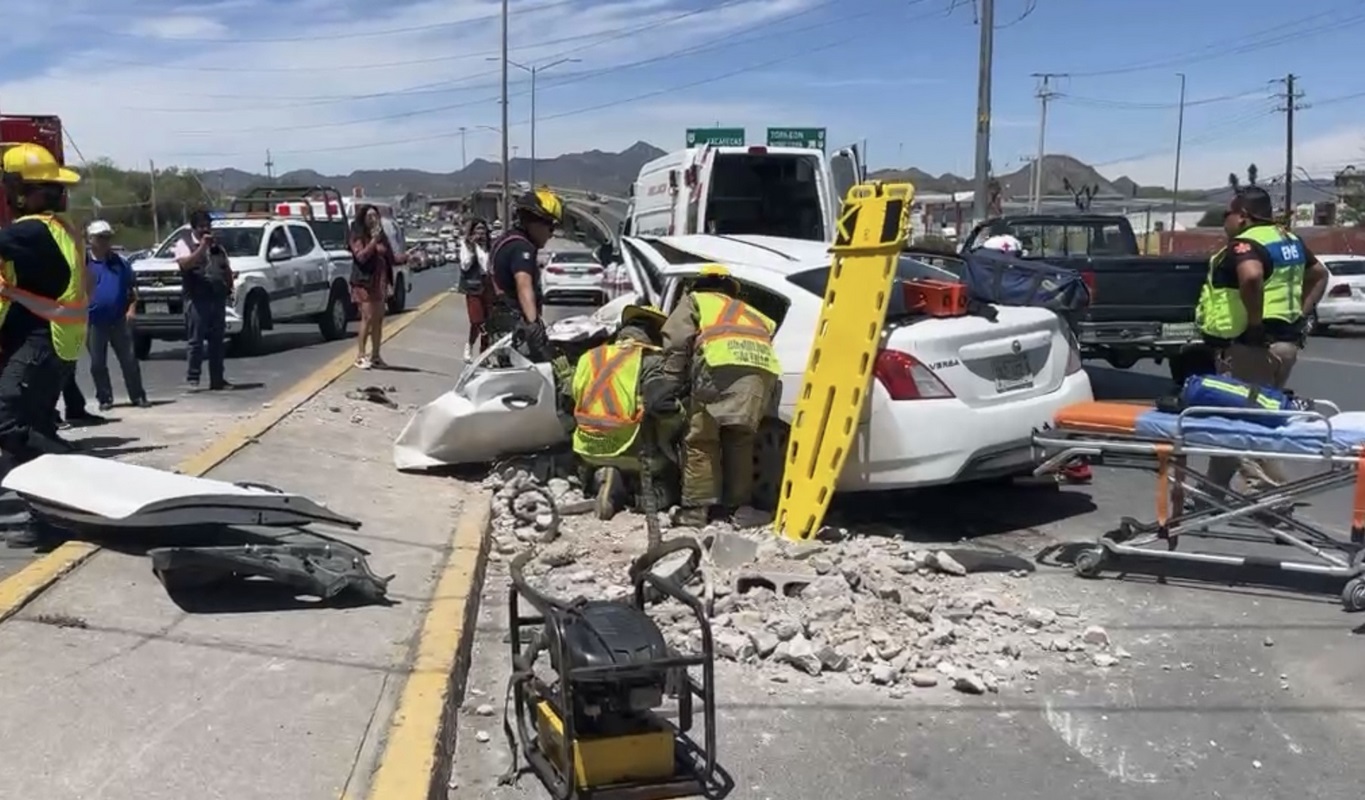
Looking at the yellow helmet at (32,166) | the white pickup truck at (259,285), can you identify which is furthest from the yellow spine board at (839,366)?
the white pickup truck at (259,285)

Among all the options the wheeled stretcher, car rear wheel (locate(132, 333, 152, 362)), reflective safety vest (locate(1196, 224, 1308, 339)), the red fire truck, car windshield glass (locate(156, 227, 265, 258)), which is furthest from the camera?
car windshield glass (locate(156, 227, 265, 258))

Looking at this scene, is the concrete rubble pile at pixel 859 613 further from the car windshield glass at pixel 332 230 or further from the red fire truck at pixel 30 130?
the car windshield glass at pixel 332 230

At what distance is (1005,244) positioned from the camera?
579 inches

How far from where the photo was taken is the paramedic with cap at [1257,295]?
8.21 meters

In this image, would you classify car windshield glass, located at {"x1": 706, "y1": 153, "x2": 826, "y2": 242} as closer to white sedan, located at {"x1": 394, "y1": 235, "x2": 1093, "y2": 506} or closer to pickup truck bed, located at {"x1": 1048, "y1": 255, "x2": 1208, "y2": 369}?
pickup truck bed, located at {"x1": 1048, "y1": 255, "x2": 1208, "y2": 369}

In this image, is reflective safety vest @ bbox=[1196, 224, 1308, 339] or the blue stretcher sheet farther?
reflective safety vest @ bbox=[1196, 224, 1308, 339]

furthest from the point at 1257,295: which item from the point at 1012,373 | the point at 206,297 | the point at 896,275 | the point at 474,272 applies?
the point at 474,272

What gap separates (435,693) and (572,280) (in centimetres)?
2721

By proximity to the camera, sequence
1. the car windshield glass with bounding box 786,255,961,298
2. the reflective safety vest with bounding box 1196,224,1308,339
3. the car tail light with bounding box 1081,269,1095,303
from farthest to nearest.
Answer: the car tail light with bounding box 1081,269,1095,303 → the reflective safety vest with bounding box 1196,224,1308,339 → the car windshield glass with bounding box 786,255,961,298

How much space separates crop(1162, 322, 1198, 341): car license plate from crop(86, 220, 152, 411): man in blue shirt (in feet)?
30.8

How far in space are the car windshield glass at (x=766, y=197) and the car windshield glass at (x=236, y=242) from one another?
6884 mm

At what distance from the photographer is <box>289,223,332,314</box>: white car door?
65.1 ft

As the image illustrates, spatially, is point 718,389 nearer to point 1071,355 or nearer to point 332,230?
point 1071,355

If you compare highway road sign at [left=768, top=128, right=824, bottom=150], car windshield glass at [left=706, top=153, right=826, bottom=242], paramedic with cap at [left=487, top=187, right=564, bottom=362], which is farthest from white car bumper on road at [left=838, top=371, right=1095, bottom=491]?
highway road sign at [left=768, top=128, right=824, bottom=150]
